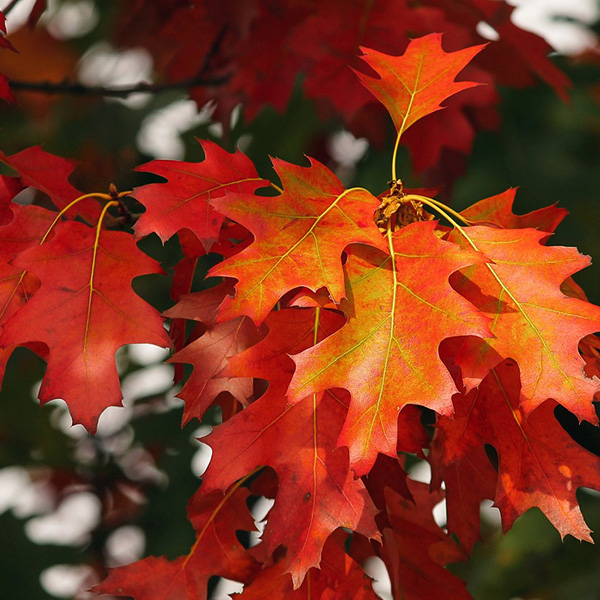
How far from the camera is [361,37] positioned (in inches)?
74.4

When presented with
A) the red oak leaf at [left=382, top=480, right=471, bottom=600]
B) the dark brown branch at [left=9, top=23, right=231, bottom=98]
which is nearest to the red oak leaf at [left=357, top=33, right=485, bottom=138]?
the red oak leaf at [left=382, top=480, right=471, bottom=600]

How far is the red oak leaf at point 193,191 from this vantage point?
3.46 ft

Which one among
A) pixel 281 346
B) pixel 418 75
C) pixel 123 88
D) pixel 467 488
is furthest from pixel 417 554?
pixel 123 88

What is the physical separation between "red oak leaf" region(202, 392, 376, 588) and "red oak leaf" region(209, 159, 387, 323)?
6.8 inches

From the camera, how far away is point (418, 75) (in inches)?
44.3

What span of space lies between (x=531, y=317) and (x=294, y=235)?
31 centimetres

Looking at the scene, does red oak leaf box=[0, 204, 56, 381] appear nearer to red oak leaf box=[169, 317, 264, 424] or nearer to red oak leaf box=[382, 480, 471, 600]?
red oak leaf box=[169, 317, 264, 424]

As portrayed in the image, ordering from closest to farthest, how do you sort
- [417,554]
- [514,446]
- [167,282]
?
[514,446]
[417,554]
[167,282]

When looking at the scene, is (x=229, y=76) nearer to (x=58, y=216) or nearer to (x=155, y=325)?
(x=58, y=216)

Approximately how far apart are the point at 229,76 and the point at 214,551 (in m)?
1.34

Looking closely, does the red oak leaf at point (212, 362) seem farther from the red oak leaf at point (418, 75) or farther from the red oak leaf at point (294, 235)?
the red oak leaf at point (418, 75)

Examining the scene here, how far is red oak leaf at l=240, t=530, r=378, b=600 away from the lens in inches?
45.9

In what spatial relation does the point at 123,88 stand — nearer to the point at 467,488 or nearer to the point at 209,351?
the point at 209,351

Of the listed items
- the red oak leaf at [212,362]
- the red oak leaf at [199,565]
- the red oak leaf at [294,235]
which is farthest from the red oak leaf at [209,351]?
the red oak leaf at [199,565]
